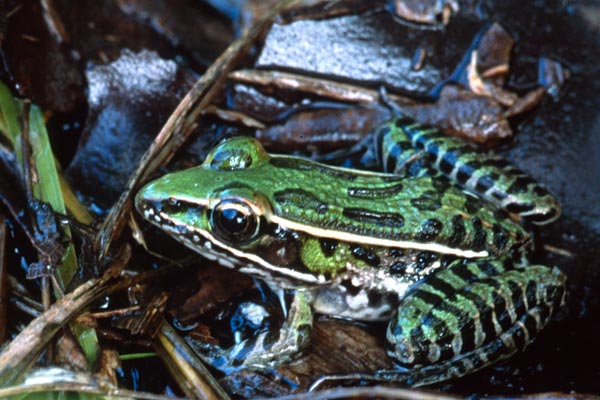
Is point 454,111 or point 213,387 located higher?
point 454,111

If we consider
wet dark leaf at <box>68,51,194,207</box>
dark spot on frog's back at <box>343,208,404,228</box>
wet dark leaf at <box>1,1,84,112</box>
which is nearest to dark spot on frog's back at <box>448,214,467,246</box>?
dark spot on frog's back at <box>343,208,404,228</box>

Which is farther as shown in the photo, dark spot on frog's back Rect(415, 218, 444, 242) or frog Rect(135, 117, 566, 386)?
dark spot on frog's back Rect(415, 218, 444, 242)

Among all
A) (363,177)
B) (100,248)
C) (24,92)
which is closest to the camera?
(100,248)

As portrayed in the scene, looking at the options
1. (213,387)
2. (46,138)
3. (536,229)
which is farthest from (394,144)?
(46,138)

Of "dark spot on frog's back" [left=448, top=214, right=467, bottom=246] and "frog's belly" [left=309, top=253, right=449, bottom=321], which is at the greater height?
"dark spot on frog's back" [left=448, top=214, right=467, bottom=246]

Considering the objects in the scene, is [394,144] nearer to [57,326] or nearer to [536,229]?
[536,229]

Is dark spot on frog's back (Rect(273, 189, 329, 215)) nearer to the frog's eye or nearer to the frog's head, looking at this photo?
the frog's head

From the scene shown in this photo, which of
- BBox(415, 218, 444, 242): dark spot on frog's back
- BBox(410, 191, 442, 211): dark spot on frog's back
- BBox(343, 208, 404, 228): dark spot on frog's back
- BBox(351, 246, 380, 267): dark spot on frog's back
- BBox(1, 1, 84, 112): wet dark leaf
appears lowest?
BBox(351, 246, 380, 267): dark spot on frog's back

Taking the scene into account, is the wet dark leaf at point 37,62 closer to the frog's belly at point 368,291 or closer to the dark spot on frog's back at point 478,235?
the frog's belly at point 368,291
